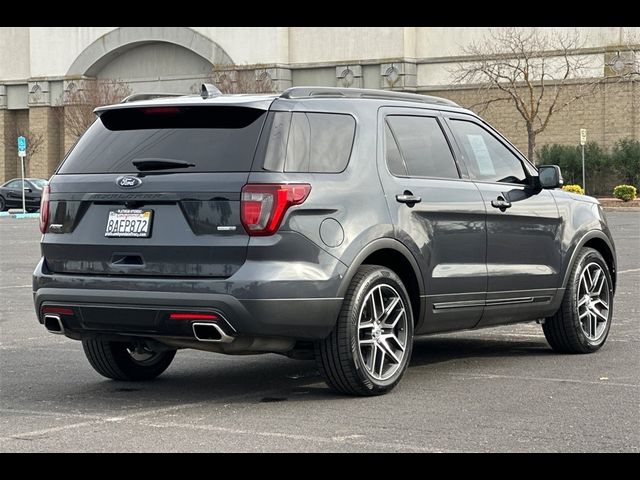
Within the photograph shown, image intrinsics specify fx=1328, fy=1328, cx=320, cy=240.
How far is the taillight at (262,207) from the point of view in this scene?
24.9 feet

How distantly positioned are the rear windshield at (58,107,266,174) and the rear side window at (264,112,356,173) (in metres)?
0.12

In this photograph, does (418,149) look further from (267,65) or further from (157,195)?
(267,65)

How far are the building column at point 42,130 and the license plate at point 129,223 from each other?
62.2 metres

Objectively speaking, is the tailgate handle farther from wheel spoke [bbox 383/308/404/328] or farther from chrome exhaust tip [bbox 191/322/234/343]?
wheel spoke [bbox 383/308/404/328]

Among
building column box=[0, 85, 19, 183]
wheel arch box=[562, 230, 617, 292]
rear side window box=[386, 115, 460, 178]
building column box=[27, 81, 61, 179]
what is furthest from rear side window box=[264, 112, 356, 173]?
building column box=[0, 85, 19, 183]

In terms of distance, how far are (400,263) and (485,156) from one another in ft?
4.69

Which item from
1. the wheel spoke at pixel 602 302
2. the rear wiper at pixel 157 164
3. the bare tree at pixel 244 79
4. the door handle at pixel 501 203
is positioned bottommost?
the wheel spoke at pixel 602 302

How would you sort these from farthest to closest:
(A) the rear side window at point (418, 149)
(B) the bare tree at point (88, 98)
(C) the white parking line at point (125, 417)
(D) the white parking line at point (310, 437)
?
1. (B) the bare tree at point (88, 98)
2. (A) the rear side window at point (418, 149)
3. (C) the white parking line at point (125, 417)
4. (D) the white parking line at point (310, 437)

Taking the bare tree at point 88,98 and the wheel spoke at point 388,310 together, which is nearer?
the wheel spoke at point 388,310

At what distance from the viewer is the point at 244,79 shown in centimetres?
6031

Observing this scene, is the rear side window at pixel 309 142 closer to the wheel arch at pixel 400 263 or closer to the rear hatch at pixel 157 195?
the rear hatch at pixel 157 195

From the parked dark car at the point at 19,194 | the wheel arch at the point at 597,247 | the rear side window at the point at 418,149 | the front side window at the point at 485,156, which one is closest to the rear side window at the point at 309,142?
the rear side window at the point at 418,149

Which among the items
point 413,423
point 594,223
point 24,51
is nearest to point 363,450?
point 413,423

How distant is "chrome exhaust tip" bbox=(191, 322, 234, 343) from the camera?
755 centimetres
